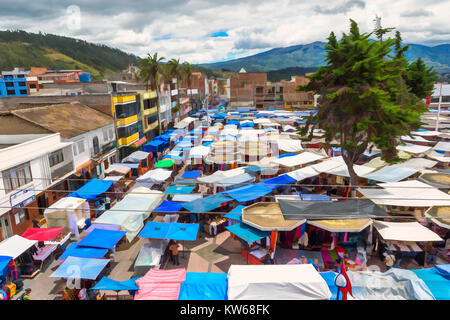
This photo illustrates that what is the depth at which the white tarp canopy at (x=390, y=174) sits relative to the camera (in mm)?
18286

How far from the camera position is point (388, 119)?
641 inches

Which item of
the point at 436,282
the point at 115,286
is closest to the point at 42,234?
the point at 115,286

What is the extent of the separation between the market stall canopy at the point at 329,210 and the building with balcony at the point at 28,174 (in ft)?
35.8

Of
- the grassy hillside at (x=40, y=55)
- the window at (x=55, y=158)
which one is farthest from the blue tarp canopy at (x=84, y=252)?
the grassy hillside at (x=40, y=55)

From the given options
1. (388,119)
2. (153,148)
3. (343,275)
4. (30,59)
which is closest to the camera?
(343,275)

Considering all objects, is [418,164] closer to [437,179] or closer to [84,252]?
[437,179]

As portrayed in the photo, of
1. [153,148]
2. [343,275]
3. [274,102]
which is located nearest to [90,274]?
[343,275]

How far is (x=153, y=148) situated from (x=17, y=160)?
14989mm

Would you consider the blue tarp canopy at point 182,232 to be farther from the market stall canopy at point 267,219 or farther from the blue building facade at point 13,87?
the blue building facade at point 13,87

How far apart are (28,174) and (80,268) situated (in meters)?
9.22

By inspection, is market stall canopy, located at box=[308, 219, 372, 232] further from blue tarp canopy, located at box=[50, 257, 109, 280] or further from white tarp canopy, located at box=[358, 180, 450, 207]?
blue tarp canopy, located at box=[50, 257, 109, 280]

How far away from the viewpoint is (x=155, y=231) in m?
13.6
